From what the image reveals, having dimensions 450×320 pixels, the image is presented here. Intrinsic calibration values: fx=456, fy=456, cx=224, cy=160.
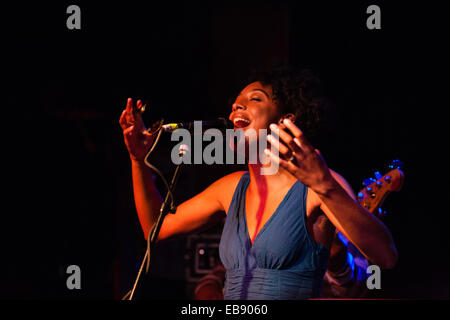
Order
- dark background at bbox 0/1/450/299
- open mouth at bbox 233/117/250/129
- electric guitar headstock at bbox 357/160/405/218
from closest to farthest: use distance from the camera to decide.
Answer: open mouth at bbox 233/117/250/129, electric guitar headstock at bbox 357/160/405/218, dark background at bbox 0/1/450/299

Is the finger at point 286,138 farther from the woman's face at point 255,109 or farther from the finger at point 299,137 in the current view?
the woman's face at point 255,109

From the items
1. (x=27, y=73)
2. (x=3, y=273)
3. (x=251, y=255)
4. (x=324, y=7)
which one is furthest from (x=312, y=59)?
(x=3, y=273)

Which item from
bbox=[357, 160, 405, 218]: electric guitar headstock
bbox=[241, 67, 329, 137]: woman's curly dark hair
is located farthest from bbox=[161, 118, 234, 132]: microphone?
bbox=[357, 160, 405, 218]: electric guitar headstock

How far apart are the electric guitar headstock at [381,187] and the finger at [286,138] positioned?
138 cm

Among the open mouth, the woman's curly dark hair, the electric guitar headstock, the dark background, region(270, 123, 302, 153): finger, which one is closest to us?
region(270, 123, 302, 153): finger

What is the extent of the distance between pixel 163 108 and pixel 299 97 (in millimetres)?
1522

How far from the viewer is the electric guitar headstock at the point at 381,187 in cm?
258

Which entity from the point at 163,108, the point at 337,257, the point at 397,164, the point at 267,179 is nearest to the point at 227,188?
the point at 267,179

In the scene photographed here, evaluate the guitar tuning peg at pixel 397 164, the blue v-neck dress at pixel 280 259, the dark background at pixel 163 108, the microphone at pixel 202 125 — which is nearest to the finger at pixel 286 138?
the microphone at pixel 202 125

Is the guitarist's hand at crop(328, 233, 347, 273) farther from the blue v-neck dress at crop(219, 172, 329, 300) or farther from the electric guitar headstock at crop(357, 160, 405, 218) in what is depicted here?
the blue v-neck dress at crop(219, 172, 329, 300)

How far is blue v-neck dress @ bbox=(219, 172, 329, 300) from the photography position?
196 cm

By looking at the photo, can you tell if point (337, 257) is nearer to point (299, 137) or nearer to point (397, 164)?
point (397, 164)

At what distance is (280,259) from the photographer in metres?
1.97
